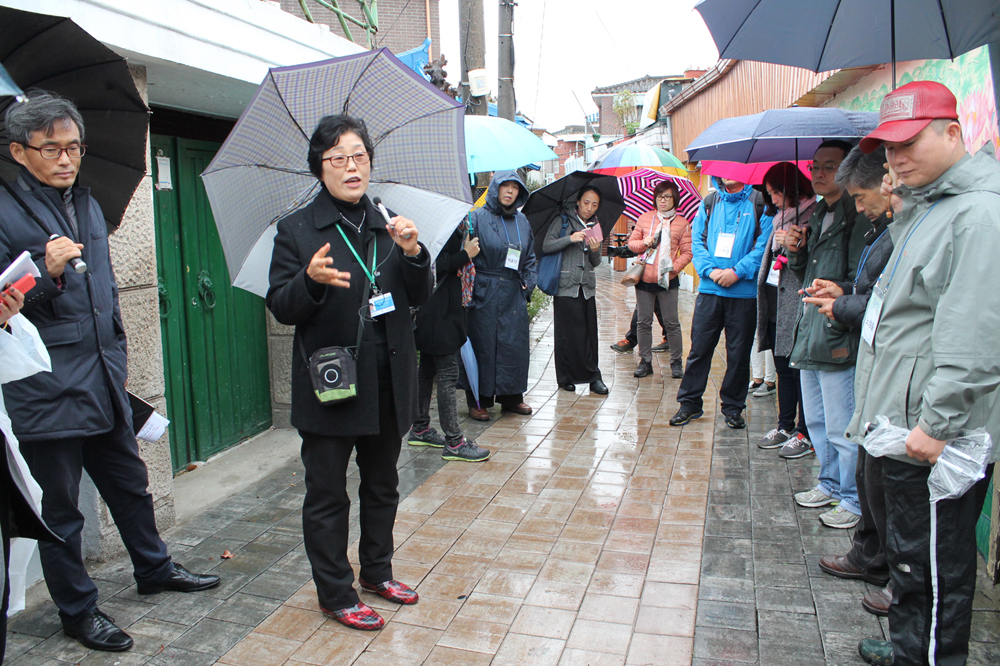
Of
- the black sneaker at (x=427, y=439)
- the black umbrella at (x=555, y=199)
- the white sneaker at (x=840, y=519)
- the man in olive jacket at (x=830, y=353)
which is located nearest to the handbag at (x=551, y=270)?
the black umbrella at (x=555, y=199)

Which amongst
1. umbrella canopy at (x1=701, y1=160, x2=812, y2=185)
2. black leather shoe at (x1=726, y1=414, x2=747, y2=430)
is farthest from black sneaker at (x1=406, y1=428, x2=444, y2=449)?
umbrella canopy at (x1=701, y1=160, x2=812, y2=185)

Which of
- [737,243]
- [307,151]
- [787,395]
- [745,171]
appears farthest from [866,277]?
[745,171]

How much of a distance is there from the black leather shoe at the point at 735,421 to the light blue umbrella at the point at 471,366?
200cm

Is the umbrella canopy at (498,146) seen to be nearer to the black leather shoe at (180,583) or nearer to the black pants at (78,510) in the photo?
the black pants at (78,510)

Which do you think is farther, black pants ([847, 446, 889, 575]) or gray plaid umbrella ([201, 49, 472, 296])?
black pants ([847, 446, 889, 575])

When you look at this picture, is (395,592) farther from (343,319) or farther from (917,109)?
(917,109)

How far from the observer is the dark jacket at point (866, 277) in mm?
3344

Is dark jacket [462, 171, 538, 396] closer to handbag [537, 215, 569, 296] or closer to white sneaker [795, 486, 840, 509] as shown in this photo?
handbag [537, 215, 569, 296]

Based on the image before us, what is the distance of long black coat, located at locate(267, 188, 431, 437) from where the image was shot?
9.62 ft

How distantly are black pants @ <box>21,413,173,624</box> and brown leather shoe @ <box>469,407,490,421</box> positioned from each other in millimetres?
3158

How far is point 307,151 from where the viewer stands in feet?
10.1

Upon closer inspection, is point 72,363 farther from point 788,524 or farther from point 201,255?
point 788,524

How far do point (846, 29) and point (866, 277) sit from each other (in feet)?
3.98

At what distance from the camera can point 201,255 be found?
207 inches
